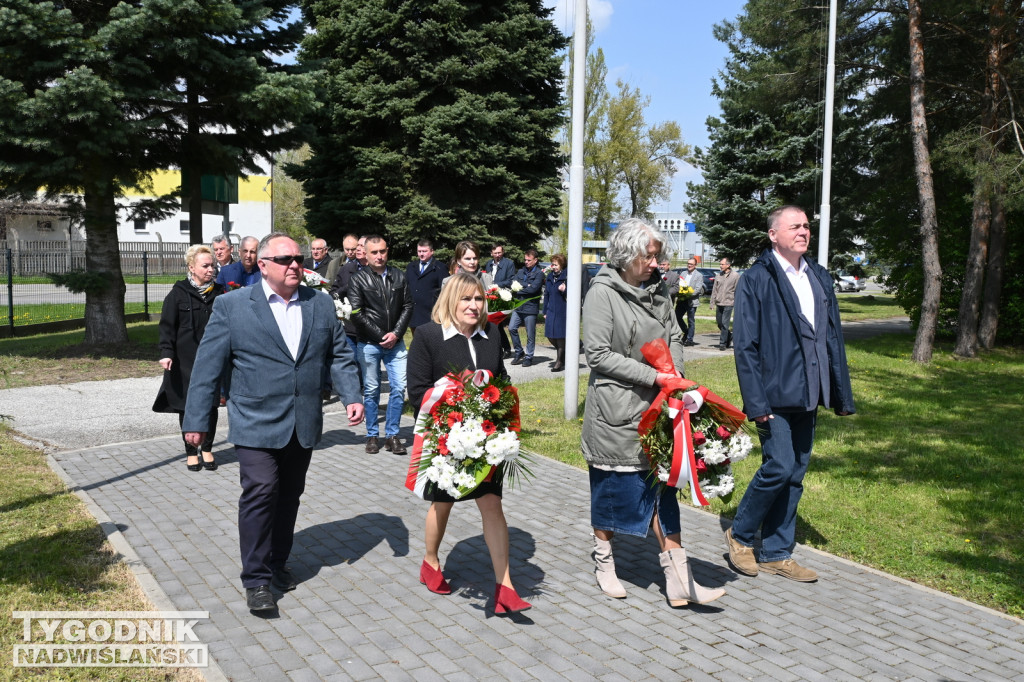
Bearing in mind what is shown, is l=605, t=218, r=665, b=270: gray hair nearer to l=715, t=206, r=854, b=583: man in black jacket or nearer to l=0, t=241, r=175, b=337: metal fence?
l=715, t=206, r=854, b=583: man in black jacket

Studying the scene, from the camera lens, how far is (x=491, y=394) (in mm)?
4578

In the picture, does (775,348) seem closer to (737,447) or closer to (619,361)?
(737,447)

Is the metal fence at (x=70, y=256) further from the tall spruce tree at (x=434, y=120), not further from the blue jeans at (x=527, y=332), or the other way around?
the blue jeans at (x=527, y=332)

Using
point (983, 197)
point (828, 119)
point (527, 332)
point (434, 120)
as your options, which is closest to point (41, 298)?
point (434, 120)

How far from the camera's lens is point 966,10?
57.8 feet

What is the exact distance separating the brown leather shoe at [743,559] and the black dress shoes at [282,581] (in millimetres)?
2771

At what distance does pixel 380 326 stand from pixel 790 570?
4542mm

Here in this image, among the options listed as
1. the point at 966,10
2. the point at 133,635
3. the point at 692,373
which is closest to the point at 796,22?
the point at 966,10

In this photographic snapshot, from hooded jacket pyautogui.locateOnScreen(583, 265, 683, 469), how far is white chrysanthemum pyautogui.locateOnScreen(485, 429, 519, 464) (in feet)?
1.82

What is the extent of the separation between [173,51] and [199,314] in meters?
7.79

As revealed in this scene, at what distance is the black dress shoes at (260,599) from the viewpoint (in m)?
4.57

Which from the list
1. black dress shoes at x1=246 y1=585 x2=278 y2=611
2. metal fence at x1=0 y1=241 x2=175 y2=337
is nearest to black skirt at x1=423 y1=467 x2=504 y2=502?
black dress shoes at x1=246 y1=585 x2=278 y2=611

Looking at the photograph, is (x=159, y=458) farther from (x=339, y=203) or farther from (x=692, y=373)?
(x=339, y=203)

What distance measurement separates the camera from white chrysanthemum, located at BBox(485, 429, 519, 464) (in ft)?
14.5
